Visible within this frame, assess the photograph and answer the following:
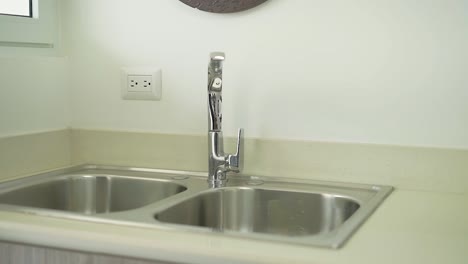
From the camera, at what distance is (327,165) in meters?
1.47

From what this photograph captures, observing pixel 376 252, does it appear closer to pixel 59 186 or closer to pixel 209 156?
pixel 209 156

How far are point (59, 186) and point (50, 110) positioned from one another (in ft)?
0.83

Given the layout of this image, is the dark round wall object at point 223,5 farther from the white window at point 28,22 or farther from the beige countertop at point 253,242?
the beige countertop at point 253,242

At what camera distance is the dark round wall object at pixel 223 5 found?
151 cm

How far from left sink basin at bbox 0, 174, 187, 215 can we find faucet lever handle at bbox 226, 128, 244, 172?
140 mm

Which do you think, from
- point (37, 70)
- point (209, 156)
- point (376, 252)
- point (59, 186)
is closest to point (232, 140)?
point (209, 156)

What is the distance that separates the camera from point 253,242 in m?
0.95

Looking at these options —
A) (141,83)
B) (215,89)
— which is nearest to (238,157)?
(215,89)

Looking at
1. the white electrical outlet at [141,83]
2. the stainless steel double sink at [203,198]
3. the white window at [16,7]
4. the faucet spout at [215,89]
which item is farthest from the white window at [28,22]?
the faucet spout at [215,89]

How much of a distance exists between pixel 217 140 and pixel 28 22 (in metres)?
0.65

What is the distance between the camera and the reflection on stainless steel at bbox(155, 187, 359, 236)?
1.38 meters

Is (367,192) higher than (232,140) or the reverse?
the reverse

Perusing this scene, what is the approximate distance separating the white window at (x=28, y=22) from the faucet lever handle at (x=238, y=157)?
2.20 feet

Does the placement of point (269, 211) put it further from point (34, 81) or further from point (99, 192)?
point (34, 81)
